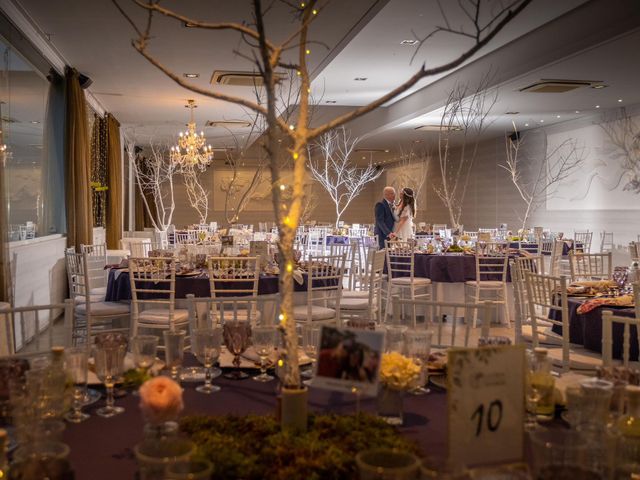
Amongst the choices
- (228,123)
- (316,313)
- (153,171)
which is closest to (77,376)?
(316,313)

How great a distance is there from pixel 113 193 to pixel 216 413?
11248mm

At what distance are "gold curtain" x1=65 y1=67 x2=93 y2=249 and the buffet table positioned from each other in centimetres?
704

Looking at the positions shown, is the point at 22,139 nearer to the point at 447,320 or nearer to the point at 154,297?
the point at 154,297

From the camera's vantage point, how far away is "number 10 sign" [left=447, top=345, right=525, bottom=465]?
1192 millimetres

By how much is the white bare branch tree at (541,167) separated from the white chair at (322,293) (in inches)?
325

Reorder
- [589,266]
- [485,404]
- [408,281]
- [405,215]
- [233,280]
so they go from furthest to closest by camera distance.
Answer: [405,215] < [408,281] < [589,266] < [233,280] < [485,404]

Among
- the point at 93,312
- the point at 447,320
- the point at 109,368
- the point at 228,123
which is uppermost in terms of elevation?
the point at 228,123

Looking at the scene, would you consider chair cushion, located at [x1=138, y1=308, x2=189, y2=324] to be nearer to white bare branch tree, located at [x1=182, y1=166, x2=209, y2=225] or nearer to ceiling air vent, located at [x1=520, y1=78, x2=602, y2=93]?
ceiling air vent, located at [x1=520, y1=78, x2=602, y2=93]

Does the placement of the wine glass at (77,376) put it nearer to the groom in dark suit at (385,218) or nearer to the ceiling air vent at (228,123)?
the groom in dark suit at (385,218)

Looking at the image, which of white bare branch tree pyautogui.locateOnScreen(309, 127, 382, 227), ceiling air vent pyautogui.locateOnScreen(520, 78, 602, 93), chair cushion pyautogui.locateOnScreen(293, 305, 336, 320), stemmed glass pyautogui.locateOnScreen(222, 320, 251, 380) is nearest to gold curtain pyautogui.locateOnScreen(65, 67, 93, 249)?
chair cushion pyautogui.locateOnScreen(293, 305, 336, 320)

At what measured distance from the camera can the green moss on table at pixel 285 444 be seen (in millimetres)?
1182

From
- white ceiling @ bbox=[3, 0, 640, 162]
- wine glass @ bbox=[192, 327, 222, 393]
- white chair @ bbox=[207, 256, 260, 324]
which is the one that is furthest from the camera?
white ceiling @ bbox=[3, 0, 640, 162]

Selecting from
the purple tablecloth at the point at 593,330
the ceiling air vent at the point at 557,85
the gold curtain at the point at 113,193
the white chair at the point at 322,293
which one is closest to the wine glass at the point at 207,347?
the purple tablecloth at the point at 593,330

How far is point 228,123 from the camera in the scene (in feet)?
45.4
